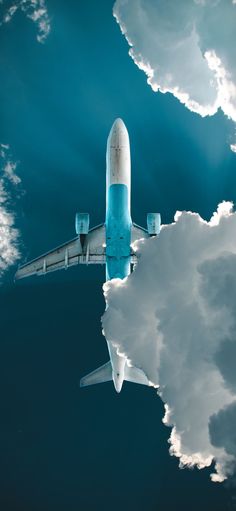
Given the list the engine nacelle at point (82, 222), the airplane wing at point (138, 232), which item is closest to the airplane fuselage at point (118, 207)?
the engine nacelle at point (82, 222)

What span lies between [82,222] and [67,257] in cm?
668

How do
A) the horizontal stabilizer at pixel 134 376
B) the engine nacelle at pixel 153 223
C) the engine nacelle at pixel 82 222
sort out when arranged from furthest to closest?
the horizontal stabilizer at pixel 134 376 → the engine nacelle at pixel 153 223 → the engine nacelle at pixel 82 222

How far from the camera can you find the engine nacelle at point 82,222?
5178cm

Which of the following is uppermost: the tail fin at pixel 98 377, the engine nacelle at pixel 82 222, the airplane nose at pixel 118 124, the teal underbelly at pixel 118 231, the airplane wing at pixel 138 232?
the airplane nose at pixel 118 124

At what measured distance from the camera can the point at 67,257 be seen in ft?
186

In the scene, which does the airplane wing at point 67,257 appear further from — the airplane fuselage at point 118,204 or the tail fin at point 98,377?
the tail fin at point 98,377

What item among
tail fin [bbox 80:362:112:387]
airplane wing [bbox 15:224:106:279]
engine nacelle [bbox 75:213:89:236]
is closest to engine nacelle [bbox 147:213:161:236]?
airplane wing [bbox 15:224:106:279]

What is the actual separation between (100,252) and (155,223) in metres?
8.31

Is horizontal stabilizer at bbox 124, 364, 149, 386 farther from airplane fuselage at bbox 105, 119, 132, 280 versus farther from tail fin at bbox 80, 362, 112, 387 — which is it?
airplane fuselage at bbox 105, 119, 132, 280

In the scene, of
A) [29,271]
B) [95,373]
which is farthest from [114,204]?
[95,373]

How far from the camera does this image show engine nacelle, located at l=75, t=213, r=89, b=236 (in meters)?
51.8

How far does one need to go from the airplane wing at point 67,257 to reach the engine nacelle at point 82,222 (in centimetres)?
379

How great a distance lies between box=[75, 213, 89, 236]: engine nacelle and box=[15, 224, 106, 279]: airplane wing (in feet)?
12.4

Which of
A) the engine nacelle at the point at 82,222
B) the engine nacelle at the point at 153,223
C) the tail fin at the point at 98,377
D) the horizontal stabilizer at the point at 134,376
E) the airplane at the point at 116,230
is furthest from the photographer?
the horizontal stabilizer at the point at 134,376
